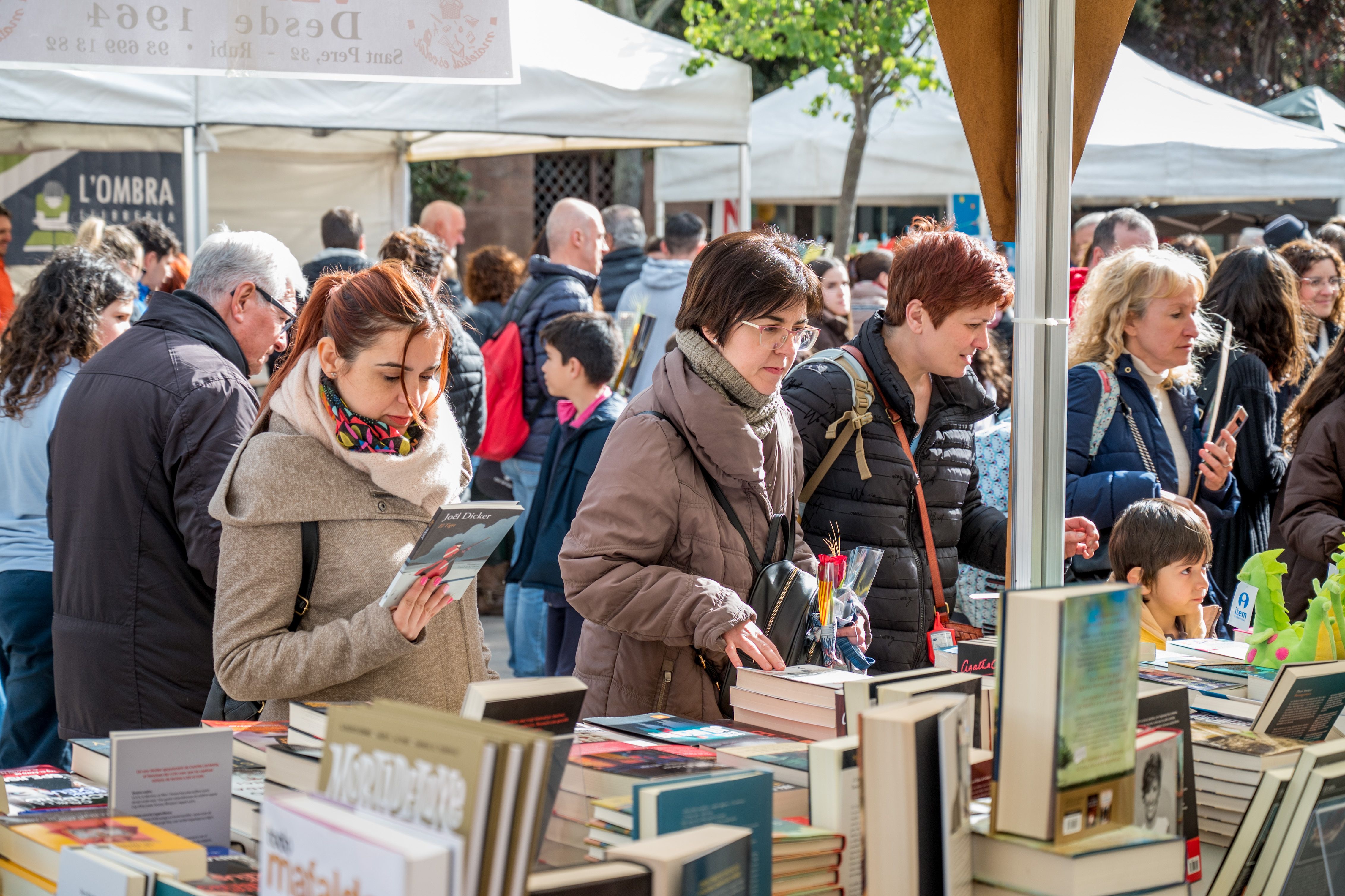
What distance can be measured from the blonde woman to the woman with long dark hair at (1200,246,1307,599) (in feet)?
Result: 1.37

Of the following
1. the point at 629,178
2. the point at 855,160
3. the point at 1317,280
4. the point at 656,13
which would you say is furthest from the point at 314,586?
the point at 629,178

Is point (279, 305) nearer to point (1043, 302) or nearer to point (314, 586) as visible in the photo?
point (314, 586)

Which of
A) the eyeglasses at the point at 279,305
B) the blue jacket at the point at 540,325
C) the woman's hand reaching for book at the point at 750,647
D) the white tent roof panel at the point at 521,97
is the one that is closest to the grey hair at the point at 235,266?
the eyeglasses at the point at 279,305

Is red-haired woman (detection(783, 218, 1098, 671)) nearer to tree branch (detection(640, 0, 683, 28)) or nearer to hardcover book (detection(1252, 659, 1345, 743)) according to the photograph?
hardcover book (detection(1252, 659, 1345, 743))

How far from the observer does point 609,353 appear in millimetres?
4988

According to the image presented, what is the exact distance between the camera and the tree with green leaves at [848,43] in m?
9.72

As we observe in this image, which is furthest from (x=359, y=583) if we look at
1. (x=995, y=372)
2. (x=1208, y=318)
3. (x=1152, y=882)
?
(x=1208, y=318)

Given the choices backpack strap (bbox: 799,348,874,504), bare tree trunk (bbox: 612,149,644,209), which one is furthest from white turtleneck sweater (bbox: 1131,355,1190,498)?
bare tree trunk (bbox: 612,149,644,209)

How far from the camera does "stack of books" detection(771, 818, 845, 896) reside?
4.07ft

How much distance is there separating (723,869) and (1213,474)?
10.2 ft

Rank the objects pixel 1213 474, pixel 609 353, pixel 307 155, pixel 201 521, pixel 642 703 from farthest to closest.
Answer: pixel 307 155 < pixel 609 353 < pixel 1213 474 < pixel 201 521 < pixel 642 703

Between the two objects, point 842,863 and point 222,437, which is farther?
point 222,437

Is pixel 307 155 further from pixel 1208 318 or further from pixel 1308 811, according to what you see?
pixel 1308 811

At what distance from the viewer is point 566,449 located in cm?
486
